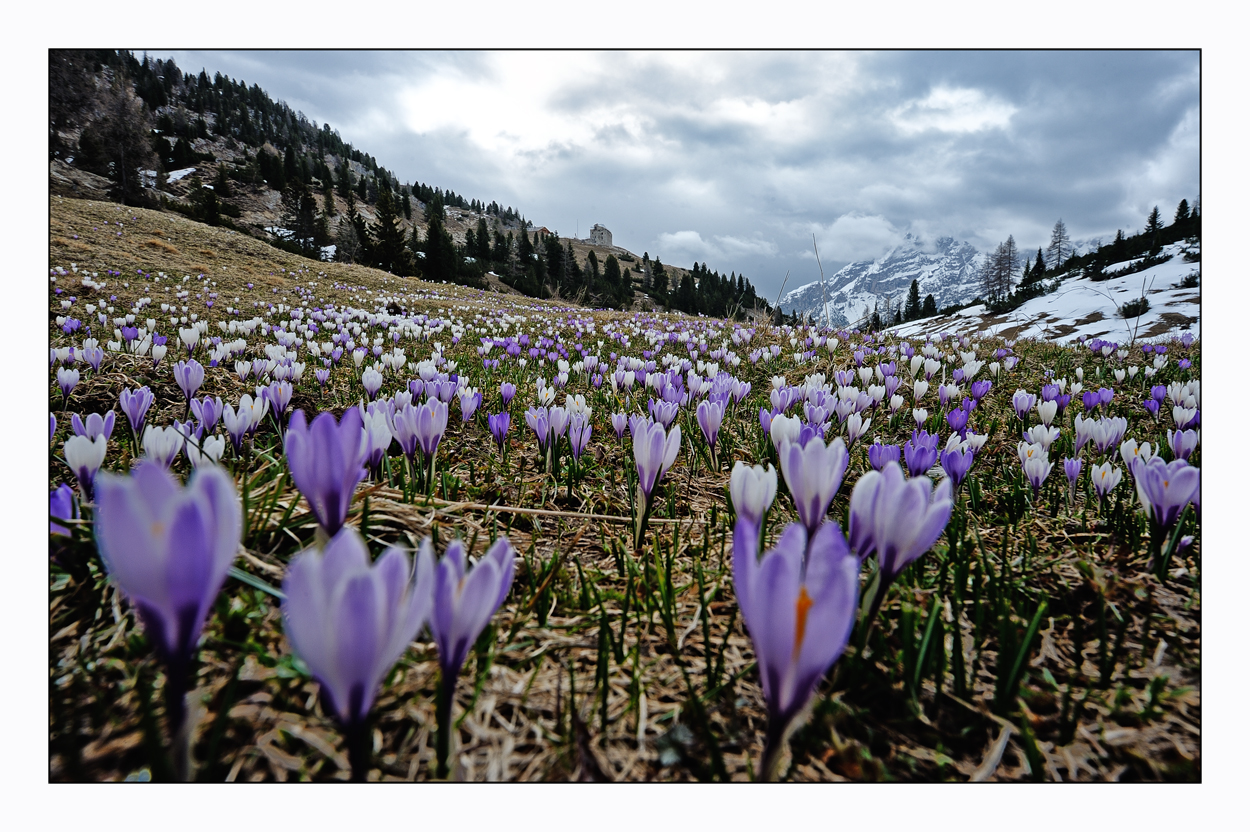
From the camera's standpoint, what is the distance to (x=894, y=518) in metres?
1.06

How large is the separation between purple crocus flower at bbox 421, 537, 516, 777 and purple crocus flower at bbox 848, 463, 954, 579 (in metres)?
0.71

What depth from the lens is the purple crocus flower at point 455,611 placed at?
80cm

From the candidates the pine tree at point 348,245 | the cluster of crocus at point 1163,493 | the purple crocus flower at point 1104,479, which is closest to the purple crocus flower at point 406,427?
the cluster of crocus at point 1163,493

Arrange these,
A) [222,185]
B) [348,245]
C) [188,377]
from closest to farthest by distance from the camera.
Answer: [188,377] → [348,245] → [222,185]

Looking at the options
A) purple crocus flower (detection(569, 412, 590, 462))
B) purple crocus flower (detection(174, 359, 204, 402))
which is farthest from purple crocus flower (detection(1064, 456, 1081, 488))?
purple crocus flower (detection(174, 359, 204, 402))

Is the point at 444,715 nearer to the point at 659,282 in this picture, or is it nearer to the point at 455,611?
the point at 455,611

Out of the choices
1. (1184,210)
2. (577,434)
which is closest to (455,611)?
(577,434)

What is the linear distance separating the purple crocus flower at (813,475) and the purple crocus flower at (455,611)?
0.70 m

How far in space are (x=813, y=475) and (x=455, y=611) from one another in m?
0.82

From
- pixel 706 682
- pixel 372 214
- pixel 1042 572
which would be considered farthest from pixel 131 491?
pixel 372 214

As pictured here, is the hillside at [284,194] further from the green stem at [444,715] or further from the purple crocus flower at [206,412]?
the green stem at [444,715]

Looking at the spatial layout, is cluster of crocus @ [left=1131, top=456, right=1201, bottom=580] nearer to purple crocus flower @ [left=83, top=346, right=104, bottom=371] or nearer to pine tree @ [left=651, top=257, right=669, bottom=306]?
purple crocus flower @ [left=83, top=346, right=104, bottom=371]

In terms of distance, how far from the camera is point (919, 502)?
103 centimetres

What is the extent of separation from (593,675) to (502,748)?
0.90 feet
